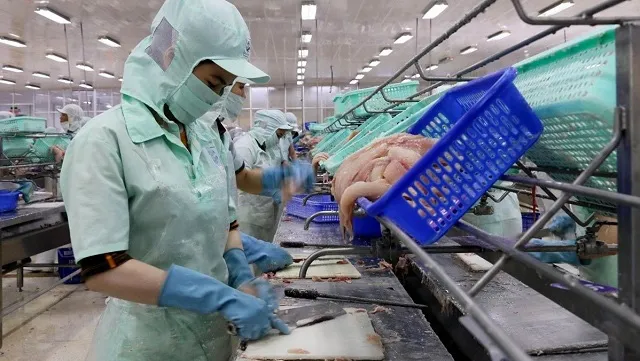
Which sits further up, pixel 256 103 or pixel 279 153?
pixel 256 103

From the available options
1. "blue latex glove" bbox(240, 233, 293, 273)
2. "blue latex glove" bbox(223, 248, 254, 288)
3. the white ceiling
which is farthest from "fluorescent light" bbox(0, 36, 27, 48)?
"blue latex glove" bbox(223, 248, 254, 288)

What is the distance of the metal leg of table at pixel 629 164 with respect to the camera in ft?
2.77

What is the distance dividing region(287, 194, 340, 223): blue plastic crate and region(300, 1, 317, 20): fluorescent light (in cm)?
508

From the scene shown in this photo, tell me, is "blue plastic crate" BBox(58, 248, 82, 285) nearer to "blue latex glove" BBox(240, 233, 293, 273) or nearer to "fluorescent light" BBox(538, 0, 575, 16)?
"blue latex glove" BBox(240, 233, 293, 273)

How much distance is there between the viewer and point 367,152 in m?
1.78

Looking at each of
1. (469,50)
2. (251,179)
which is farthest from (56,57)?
(251,179)

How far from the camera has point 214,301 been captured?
1.50 meters

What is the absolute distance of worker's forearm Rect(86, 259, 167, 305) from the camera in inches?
55.3

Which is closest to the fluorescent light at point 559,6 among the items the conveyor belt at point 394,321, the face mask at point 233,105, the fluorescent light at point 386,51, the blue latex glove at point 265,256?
the fluorescent light at point 386,51

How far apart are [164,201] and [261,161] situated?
4028 mm

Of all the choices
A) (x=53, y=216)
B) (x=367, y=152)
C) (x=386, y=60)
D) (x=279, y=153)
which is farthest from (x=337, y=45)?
(x=367, y=152)

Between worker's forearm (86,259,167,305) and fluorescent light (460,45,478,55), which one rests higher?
fluorescent light (460,45,478,55)

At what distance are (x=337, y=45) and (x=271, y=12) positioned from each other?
3542mm

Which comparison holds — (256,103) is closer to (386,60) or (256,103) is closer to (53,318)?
(386,60)
